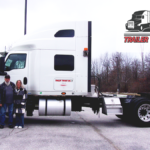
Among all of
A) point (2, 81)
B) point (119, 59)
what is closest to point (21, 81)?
point (2, 81)

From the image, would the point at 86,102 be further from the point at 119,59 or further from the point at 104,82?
the point at 119,59

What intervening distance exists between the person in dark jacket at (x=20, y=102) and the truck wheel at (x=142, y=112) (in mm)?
4257

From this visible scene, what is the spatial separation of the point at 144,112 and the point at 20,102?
15.8ft

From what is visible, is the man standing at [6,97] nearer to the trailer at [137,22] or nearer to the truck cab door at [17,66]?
the truck cab door at [17,66]

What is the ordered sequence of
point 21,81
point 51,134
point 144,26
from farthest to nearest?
1. point 144,26
2. point 21,81
3. point 51,134

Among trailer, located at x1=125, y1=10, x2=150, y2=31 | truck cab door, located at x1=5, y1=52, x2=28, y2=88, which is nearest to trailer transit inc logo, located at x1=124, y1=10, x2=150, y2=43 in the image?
trailer, located at x1=125, y1=10, x2=150, y2=31

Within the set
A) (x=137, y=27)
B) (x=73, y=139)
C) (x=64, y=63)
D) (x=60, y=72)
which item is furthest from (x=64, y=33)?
(x=137, y=27)

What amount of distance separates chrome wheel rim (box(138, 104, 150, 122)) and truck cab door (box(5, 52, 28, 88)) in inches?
182

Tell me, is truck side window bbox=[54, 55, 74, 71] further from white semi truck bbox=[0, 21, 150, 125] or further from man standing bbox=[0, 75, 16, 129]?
man standing bbox=[0, 75, 16, 129]

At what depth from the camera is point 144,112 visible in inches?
334

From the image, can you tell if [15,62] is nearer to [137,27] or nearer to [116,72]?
[116,72]

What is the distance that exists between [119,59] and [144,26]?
9133 millimetres

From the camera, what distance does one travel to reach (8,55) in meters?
8.72

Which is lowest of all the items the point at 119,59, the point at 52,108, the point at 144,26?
the point at 52,108
